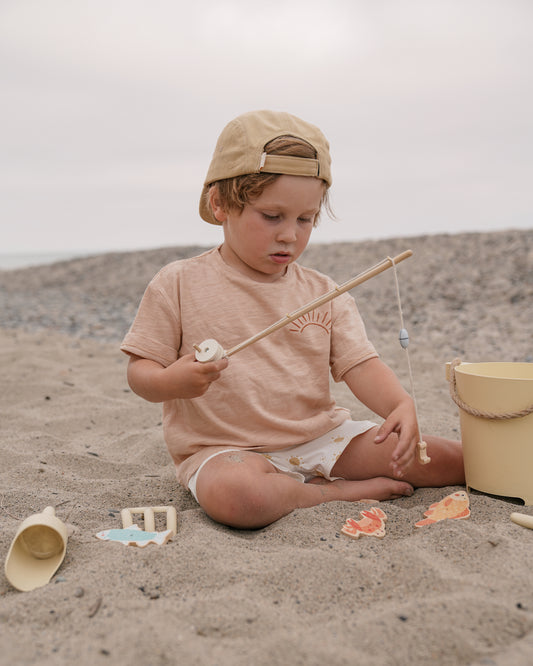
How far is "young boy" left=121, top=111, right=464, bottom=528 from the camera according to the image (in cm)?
194

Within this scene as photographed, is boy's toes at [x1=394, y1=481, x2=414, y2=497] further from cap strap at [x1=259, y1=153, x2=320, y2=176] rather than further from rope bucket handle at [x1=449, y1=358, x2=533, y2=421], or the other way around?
cap strap at [x1=259, y1=153, x2=320, y2=176]

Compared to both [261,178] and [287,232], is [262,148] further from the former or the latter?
[287,232]

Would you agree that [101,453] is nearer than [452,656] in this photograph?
No

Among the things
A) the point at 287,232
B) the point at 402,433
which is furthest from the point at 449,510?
the point at 287,232

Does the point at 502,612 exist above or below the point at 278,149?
below

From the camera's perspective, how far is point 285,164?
194 cm

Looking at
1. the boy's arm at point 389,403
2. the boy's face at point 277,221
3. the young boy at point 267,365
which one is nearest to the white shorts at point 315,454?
the young boy at point 267,365

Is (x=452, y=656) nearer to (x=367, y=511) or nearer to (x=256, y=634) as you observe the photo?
(x=256, y=634)

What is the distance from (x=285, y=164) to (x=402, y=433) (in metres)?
0.88

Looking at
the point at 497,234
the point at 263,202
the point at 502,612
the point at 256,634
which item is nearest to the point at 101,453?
the point at 263,202

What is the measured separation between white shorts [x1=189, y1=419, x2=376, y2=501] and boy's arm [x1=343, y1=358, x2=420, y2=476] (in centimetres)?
14

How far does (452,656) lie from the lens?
3.83ft

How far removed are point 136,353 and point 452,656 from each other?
1.27 meters

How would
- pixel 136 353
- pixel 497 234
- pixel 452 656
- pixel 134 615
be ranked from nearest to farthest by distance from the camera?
1. pixel 452 656
2. pixel 134 615
3. pixel 136 353
4. pixel 497 234
